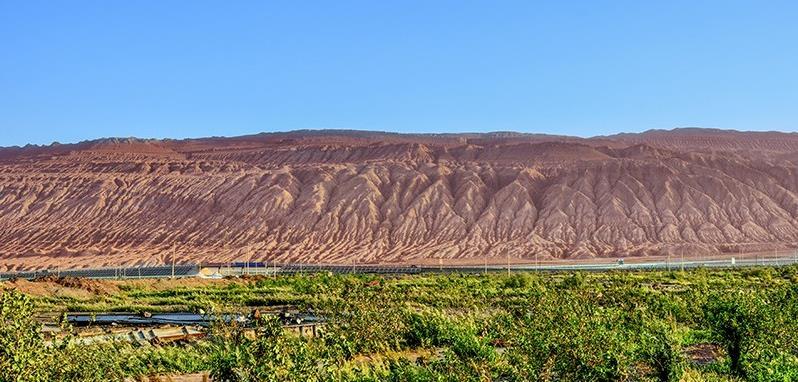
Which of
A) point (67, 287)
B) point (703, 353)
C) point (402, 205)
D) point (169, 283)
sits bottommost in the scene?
point (169, 283)

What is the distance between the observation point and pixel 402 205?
10681 cm

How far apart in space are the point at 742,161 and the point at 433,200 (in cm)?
4061

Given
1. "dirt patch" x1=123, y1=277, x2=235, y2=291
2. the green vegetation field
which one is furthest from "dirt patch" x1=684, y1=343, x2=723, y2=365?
"dirt patch" x1=123, y1=277, x2=235, y2=291

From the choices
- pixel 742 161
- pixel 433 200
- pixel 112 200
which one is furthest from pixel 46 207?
pixel 742 161

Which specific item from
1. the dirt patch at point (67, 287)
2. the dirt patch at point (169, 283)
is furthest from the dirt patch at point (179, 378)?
the dirt patch at point (169, 283)

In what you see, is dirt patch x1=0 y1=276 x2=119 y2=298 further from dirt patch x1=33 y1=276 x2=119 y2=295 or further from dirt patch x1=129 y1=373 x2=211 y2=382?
dirt patch x1=129 y1=373 x2=211 y2=382

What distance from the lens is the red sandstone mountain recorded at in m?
94.6

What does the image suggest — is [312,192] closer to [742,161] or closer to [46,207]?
[46,207]

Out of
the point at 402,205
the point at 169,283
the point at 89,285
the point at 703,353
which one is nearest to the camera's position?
the point at 703,353

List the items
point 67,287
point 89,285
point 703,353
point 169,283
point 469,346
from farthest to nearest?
point 169,283, point 89,285, point 67,287, point 703,353, point 469,346

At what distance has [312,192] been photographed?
10894cm

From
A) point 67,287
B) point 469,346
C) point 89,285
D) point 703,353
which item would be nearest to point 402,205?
point 89,285

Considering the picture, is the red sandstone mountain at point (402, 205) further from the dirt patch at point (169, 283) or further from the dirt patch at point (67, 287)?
the dirt patch at point (67, 287)

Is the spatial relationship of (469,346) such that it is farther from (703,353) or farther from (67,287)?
(67,287)
